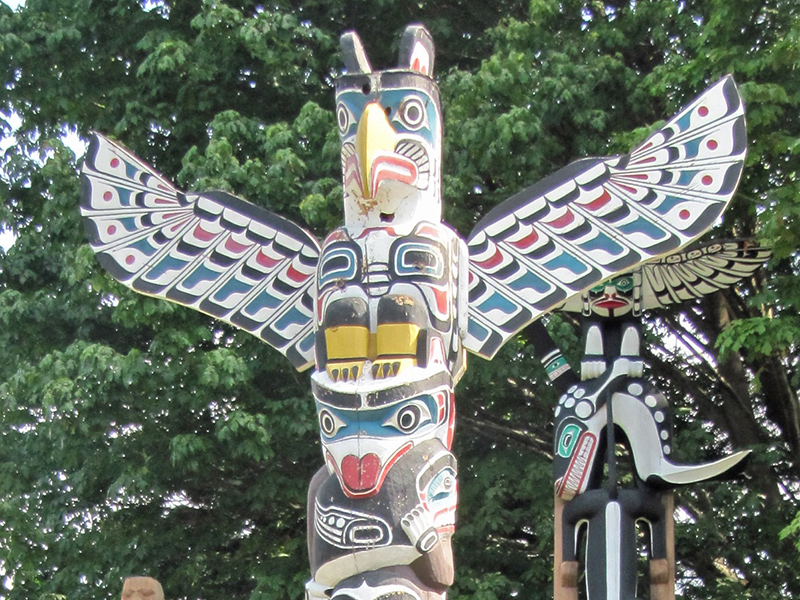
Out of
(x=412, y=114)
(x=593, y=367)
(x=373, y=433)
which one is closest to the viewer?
(x=373, y=433)

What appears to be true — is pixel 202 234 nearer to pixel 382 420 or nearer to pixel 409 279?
Result: pixel 409 279

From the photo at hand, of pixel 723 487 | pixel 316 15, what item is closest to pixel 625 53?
pixel 316 15

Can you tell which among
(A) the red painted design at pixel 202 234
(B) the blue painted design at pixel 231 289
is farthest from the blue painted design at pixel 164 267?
(B) the blue painted design at pixel 231 289

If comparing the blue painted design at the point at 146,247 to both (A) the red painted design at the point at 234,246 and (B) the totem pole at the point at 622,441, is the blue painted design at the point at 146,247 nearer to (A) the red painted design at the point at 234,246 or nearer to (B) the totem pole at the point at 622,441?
(A) the red painted design at the point at 234,246

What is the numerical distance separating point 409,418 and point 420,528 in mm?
508

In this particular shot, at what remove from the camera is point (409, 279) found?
655 cm

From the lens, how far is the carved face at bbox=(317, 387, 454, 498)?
6.21 meters

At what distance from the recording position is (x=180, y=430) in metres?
11.7

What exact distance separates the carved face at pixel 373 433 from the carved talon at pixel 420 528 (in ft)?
0.64

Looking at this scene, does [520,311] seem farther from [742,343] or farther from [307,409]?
[307,409]

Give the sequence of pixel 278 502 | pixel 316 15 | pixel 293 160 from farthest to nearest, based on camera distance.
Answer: pixel 316 15 < pixel 278 502 < pixel 293 160

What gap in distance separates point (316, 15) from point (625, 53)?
291 centimetres

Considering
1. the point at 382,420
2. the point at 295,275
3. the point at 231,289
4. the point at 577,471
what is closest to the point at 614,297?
the point at 577,471

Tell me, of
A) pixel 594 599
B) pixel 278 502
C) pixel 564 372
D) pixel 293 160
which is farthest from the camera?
pixel 278 502
